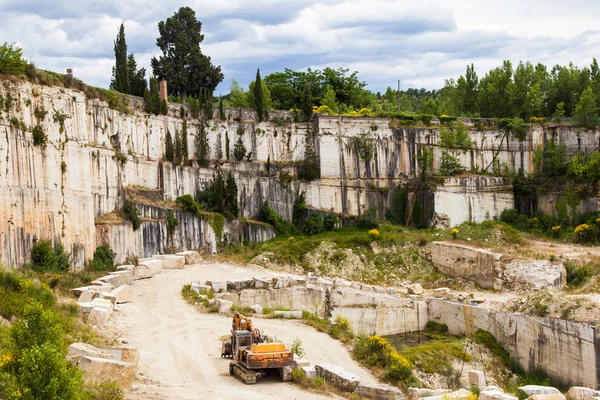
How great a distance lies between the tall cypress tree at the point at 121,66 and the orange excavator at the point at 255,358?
29731mm

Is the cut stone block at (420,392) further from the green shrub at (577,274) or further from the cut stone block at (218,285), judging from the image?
the green shrub at (577,274)

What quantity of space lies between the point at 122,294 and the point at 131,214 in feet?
33.5

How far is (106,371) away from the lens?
1953 centimetres

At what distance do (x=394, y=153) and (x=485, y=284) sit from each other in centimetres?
1561

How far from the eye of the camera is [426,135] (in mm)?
56781

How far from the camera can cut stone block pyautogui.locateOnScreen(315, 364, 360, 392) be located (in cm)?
2144

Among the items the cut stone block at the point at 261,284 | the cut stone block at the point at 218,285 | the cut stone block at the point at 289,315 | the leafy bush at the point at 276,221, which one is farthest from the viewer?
the leafy bush at the point at 276,221

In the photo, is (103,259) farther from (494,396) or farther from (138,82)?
(494,396)

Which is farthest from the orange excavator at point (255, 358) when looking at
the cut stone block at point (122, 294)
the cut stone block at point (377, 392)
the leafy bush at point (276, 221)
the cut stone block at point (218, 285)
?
the leafy bush at point (276, 221)

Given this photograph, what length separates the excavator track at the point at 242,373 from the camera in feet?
69.4

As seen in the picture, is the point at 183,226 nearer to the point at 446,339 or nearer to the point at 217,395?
the point at 446,339

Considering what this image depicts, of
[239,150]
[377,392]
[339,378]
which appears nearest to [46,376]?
[339,378]

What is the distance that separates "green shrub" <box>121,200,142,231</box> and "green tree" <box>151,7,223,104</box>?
45.2 feet

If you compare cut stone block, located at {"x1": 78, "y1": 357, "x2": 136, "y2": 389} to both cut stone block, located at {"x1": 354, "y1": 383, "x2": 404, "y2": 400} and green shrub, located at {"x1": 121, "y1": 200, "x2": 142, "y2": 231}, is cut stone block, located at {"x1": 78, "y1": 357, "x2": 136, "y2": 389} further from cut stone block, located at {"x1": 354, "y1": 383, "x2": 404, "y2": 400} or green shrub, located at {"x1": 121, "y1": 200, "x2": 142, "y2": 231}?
green shrub, located at {"x1": 121, "y1": 200, "x2": 142, "y2": 231}
